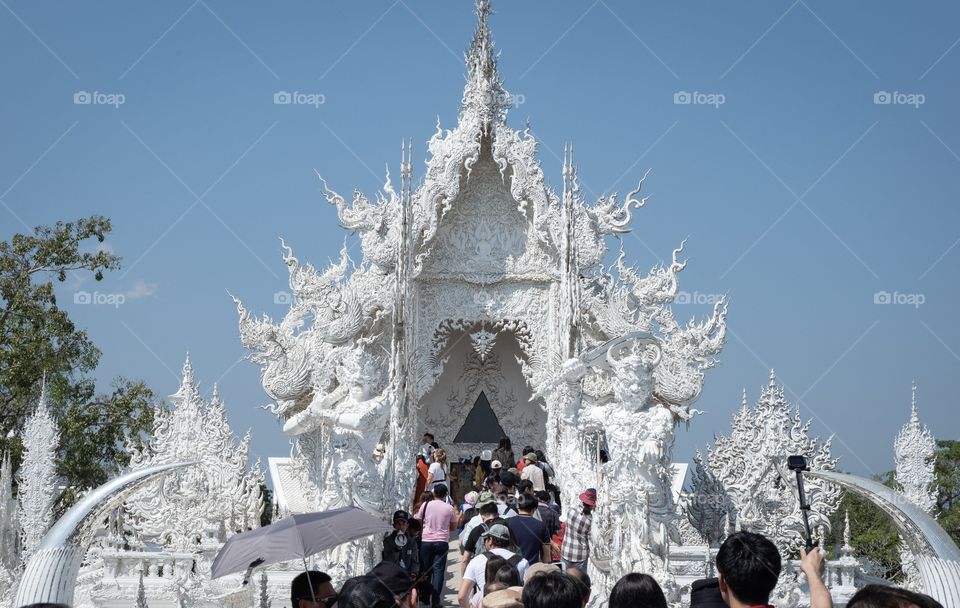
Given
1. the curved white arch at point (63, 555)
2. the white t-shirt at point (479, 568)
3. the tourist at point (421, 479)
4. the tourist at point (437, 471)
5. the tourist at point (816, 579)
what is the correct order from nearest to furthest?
the tourist at point (816, 579) → the curved white arch at point (63, 555) → the white t-shirt at point (479, 568) → the tourist at point (437, 471) → the tourist at point (421, 479)

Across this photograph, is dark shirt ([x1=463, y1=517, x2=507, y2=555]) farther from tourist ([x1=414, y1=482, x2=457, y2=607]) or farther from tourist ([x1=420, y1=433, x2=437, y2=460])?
tourist ([x1=420, y1=433, x2=437, y2=460])

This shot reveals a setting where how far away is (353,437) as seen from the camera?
10.2 meters

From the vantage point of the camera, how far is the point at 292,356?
49.0 ft

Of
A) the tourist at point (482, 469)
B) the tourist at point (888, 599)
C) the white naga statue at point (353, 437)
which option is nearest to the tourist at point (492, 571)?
the tourist at point (888, 599)

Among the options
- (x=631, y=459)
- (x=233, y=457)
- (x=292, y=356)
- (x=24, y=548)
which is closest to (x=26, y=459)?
(x=24, y=548)

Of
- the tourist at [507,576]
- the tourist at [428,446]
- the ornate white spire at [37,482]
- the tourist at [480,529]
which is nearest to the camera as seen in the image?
the tourist at [507,576]

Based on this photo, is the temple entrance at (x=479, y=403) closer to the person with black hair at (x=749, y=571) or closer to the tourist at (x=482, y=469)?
the tourist at (x=482, y=469)

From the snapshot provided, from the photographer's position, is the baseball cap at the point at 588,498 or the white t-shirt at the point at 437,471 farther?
the white t-shirt at the point at 437,471

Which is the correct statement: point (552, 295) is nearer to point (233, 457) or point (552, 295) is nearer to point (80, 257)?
point (233, 457)

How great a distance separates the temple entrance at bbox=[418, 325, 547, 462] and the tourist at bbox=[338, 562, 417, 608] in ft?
40.6

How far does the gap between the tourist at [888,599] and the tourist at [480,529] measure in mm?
3877

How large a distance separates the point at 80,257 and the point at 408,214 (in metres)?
7.63

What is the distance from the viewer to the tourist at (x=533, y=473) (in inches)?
432

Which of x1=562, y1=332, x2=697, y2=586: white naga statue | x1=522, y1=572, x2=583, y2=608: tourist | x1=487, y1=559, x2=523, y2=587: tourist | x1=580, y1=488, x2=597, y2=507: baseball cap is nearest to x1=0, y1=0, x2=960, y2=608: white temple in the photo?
x1=562, y1=332, x2=697, y2=586: white naga statue
